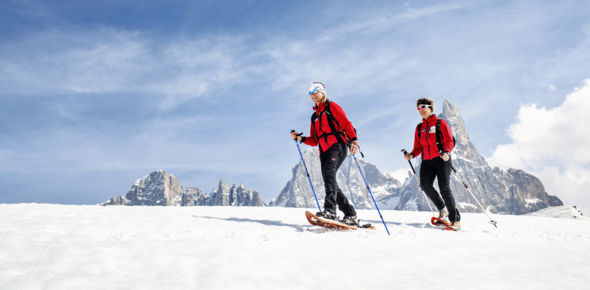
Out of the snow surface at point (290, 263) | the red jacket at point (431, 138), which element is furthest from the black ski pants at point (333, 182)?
the red jacket at point (431, 138)

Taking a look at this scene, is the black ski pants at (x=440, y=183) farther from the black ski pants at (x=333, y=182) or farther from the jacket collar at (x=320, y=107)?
the jacket collar at (x=320, y=107)

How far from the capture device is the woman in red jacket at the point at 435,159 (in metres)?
6.45

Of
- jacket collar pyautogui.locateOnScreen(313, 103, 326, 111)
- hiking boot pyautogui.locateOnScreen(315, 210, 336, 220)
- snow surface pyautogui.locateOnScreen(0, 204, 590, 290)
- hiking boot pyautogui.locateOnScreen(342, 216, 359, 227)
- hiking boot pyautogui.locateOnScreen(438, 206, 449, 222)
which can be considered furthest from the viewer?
hiking boot pyautogui.locateOnScreen(438, 206, 449, 222)

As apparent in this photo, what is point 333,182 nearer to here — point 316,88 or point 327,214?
point 327,214

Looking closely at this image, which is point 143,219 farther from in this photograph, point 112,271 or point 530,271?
point 530,271

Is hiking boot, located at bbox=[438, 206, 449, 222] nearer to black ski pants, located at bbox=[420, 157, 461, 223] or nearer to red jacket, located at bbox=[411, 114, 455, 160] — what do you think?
black ski pants, located at bbox=[420, 157, 461, 223]

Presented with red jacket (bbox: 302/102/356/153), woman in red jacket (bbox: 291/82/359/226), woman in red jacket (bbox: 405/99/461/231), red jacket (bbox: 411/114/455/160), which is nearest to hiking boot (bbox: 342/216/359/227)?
woman in red jacket (bbox: 291/82/359/226)

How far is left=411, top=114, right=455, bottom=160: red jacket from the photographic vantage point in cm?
652

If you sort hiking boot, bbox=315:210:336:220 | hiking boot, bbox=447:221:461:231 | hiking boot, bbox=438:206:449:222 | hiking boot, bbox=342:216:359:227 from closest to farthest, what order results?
hiking boot, bbox=315:210:336:220, hiking boot, bbox=342:216:359:227, hiking boot, bbox=447:221:461:231, hiking boot, bbox=438:206:449:222

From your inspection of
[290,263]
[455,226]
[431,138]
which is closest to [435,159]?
[431,138]

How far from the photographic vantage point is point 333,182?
5805 millimetres

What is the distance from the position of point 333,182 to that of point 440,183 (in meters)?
2.74

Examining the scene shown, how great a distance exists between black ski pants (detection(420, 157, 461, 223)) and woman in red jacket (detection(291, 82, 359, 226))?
2.14 m

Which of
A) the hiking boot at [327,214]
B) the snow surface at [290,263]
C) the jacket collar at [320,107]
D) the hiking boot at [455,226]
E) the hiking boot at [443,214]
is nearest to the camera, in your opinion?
the snow surface at [290,263]
